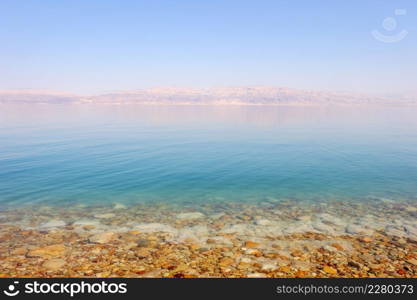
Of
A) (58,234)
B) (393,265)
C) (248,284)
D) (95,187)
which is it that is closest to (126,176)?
(95,187)

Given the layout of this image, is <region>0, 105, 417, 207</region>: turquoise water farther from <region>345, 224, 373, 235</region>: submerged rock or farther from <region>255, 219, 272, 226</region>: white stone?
<region>345, 224, 373, 235</region>: submerged rock

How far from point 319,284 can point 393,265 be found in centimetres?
344

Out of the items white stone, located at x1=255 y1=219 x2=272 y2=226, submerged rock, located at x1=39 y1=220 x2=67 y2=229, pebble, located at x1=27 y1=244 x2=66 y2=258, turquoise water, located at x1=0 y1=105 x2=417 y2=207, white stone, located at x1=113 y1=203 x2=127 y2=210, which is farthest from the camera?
turquoise water, located at x1=0 y1=105 x2=417 y2=207

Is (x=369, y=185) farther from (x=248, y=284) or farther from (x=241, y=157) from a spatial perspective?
(x=248, y=284)

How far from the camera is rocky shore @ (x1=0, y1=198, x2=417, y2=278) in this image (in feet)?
29.9

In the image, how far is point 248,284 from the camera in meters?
8.09

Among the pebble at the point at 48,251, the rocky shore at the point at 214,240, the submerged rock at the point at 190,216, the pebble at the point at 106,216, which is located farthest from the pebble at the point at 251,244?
the pebble at the point at 106,216

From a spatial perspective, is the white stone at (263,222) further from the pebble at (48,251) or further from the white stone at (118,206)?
the pebble at (48,251)

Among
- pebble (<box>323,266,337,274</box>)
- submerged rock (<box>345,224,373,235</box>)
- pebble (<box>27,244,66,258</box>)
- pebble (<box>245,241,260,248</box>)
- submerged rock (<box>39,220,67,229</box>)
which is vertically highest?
pebble (<box>323,266,337,274</box>)

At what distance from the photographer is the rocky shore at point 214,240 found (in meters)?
9.12

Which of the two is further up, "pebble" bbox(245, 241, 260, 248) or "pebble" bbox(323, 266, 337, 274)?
"pebble" bbox(323, 266, 337, 274)

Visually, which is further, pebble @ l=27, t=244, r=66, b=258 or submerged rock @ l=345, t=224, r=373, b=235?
submerged rock @ l=345, t=224, r=373, b=235

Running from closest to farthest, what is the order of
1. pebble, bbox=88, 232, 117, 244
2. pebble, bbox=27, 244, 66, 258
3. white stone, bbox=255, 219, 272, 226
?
pebble, bbox=27, 244, 66, 258
pebble, bbox=88, 232, 117, 244
white stone, bbox=255, 219, 272, 226

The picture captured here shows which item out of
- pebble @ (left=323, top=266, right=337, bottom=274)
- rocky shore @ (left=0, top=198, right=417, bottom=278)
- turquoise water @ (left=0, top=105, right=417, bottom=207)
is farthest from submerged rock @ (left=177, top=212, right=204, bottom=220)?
pebble @ (left=323, top=266, right=337, bottom=274)
